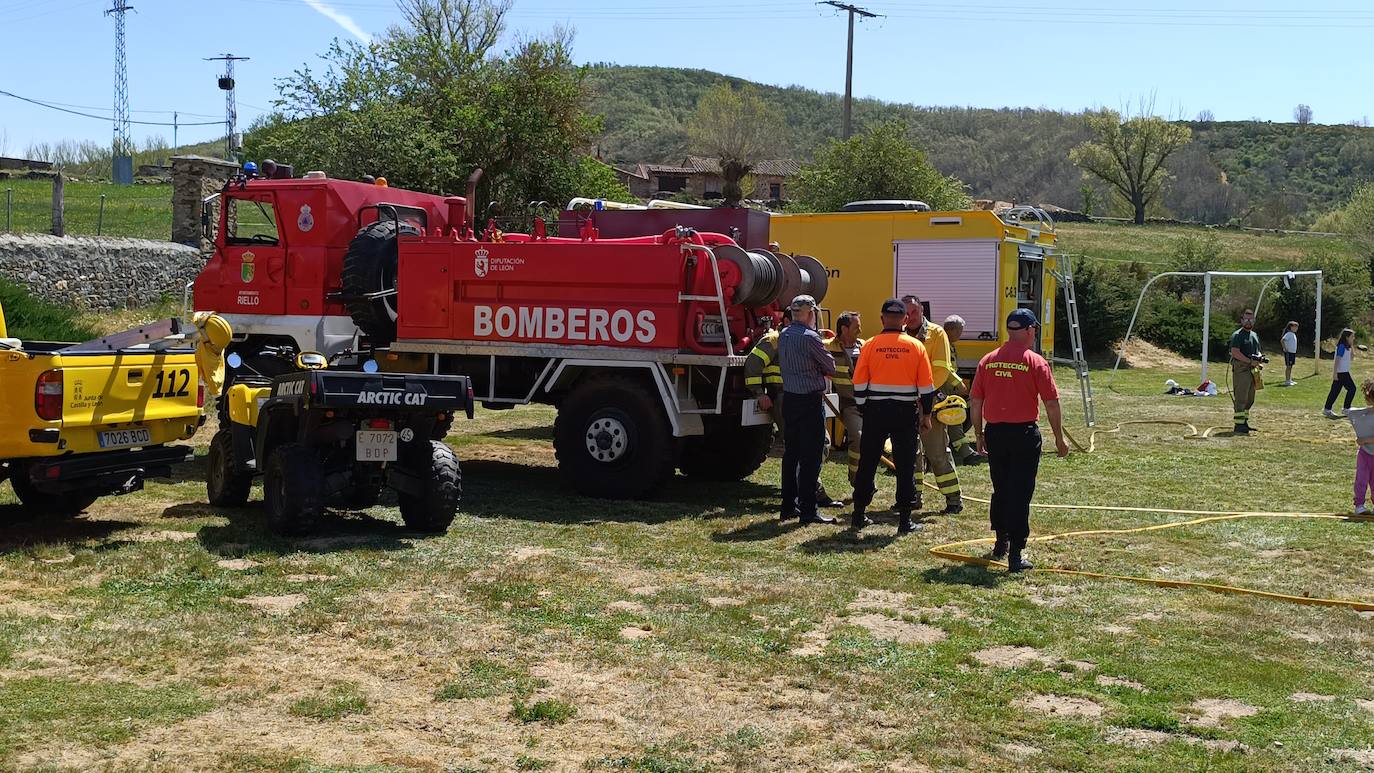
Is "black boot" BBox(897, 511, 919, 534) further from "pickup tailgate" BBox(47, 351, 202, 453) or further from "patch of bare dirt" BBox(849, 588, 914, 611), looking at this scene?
"pickup tailgate" BBox(47, 351, 202, 453)

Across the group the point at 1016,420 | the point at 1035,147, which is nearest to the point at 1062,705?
the point at 1016,420

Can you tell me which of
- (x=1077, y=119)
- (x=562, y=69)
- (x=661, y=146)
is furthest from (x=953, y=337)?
(x=1077, y=119)

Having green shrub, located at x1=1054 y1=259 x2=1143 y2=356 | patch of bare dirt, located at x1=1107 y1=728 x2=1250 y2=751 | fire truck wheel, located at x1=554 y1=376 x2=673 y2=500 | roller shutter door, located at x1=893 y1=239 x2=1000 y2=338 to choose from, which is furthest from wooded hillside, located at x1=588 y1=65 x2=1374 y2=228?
patch of bare dirt, located at x1=1107 y1=728 x2=1250 y2=751

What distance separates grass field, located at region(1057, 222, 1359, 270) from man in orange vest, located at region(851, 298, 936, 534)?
140 feet

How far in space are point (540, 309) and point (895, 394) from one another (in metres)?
3.41

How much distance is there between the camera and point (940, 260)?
1633cm

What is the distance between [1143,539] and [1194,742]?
4.73 metres

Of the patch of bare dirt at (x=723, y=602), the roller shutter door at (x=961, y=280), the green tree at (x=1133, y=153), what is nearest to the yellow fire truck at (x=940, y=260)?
the roller shutter door at (x=961, y=280)

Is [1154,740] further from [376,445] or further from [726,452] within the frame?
[726,452]

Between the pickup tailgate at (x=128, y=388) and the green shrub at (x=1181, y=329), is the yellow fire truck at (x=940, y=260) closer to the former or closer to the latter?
the pickup tailgate at (x=128, y=388)

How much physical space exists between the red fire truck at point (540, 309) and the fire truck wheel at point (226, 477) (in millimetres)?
1560

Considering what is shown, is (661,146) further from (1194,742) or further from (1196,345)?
(1194,742)

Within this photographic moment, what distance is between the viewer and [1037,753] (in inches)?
201

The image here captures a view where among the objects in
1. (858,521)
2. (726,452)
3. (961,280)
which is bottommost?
(858,521)
